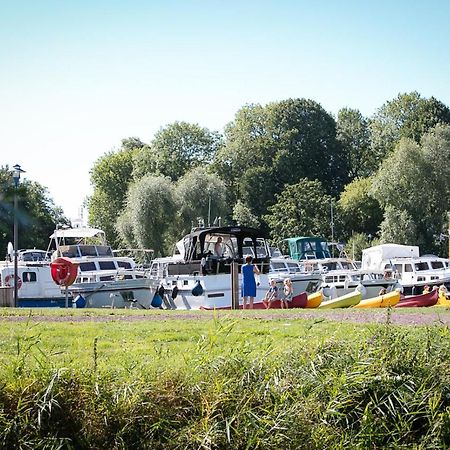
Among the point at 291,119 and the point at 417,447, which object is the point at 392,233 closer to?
the point at 291,119

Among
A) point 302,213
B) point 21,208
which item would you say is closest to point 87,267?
point 21,208

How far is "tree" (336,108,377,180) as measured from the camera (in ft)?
301

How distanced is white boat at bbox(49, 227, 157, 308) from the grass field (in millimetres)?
20883

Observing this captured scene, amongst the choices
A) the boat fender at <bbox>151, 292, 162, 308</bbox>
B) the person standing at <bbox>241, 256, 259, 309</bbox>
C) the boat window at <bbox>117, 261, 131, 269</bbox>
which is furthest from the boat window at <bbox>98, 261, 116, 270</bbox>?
the person standing at <bbox>241, 256, 259, 309</bbox>

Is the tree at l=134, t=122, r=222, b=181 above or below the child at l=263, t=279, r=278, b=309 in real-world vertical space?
above

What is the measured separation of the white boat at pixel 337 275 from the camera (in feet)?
124

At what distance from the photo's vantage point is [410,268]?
4831 cm

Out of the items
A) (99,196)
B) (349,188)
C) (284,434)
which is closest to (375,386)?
(284,434)

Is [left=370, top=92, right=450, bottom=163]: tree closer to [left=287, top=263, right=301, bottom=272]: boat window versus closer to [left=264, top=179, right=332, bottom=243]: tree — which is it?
[left=264, top=179, right=332, bottom=243]: tree

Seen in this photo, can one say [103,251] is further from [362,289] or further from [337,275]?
[362,289]

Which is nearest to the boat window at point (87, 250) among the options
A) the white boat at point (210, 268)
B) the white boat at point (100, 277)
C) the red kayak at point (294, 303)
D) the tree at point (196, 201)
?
the white boat at point (100, 277)

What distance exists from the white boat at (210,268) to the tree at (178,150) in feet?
173

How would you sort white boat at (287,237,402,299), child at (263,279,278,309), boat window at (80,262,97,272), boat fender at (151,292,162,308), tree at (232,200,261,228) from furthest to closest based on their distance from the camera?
tree at (232,200,261,228), boat window at (80,262,97,272), white boat at (287,237,402,299), boat fender at (151,292,162,308), child at (263,279,278,309)

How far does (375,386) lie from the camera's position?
9.05 meters
